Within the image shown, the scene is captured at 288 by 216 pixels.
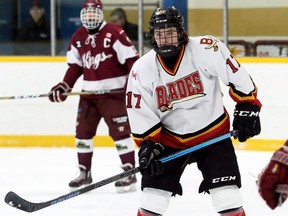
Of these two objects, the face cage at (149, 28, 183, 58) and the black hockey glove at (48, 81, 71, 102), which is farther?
the black hockey glove at (48, 81, 71, 102)

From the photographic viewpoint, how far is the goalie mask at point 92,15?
4.83 m

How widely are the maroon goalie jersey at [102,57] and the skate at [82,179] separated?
0.48 meters

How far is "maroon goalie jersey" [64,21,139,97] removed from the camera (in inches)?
190

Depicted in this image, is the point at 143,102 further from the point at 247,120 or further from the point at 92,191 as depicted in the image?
the point at 92,191

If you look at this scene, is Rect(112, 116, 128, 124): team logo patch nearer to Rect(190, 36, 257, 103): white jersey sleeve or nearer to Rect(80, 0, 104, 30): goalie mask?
Rect(80, 0, 104, 30): goalie mask

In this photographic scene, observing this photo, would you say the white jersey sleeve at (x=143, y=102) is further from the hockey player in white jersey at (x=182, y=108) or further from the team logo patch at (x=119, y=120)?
the team logo patch at (x=119, y=120)

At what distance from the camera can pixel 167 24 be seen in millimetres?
3150

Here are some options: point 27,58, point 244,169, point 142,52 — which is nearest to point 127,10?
point 142,52

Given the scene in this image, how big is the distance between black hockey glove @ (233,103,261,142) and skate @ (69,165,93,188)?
1.93 metres

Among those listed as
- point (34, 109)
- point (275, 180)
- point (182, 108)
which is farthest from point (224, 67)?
point (34, 109)

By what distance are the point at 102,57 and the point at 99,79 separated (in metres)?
0.14

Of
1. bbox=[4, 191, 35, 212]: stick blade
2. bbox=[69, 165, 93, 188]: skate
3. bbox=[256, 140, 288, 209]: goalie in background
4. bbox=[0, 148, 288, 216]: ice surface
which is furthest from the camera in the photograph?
bbox=[69, 165, 93, 188]: skate

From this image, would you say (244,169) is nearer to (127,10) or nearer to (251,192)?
(251,192)

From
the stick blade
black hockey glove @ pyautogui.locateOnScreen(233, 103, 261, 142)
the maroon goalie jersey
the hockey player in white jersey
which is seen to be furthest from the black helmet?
the maroon goalie jersey
